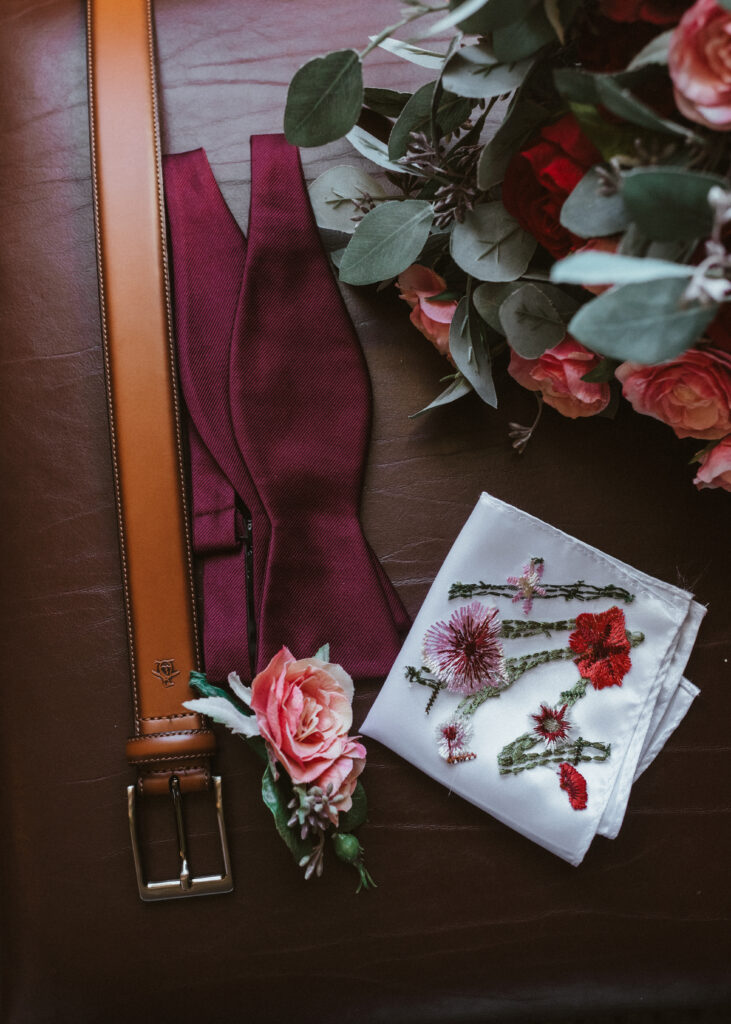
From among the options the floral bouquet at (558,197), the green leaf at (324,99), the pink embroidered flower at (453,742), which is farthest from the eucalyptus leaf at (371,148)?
the pink embroidered flower at (453,742)

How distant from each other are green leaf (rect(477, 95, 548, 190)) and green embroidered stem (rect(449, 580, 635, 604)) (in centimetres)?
30

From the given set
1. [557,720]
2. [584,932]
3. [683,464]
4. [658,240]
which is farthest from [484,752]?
[658,240]

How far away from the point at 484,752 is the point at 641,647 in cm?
15

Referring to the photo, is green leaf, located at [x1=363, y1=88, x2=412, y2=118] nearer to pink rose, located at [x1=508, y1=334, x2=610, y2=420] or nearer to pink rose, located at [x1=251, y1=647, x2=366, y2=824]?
pink rose, located at [x1=508, y1=334, x2=610, y2=420]

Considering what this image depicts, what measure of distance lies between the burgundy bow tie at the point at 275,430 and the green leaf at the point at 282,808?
9 centimetres

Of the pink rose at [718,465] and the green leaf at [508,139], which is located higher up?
the green leaf at [508,139]

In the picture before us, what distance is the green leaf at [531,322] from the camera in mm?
582

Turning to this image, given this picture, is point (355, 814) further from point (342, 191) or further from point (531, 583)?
point (342, 191)

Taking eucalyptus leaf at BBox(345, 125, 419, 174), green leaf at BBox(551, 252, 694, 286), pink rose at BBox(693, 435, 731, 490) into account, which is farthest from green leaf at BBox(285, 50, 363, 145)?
pink rose at BBox(693, 435, 731, 490)

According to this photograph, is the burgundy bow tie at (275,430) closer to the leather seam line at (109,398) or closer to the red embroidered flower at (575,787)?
the leather seam line at (109,398)

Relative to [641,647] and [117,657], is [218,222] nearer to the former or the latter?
[117,657]

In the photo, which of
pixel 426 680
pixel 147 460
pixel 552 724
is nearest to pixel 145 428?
pixel 147 460

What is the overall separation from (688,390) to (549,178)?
170 mm

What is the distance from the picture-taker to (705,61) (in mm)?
401
